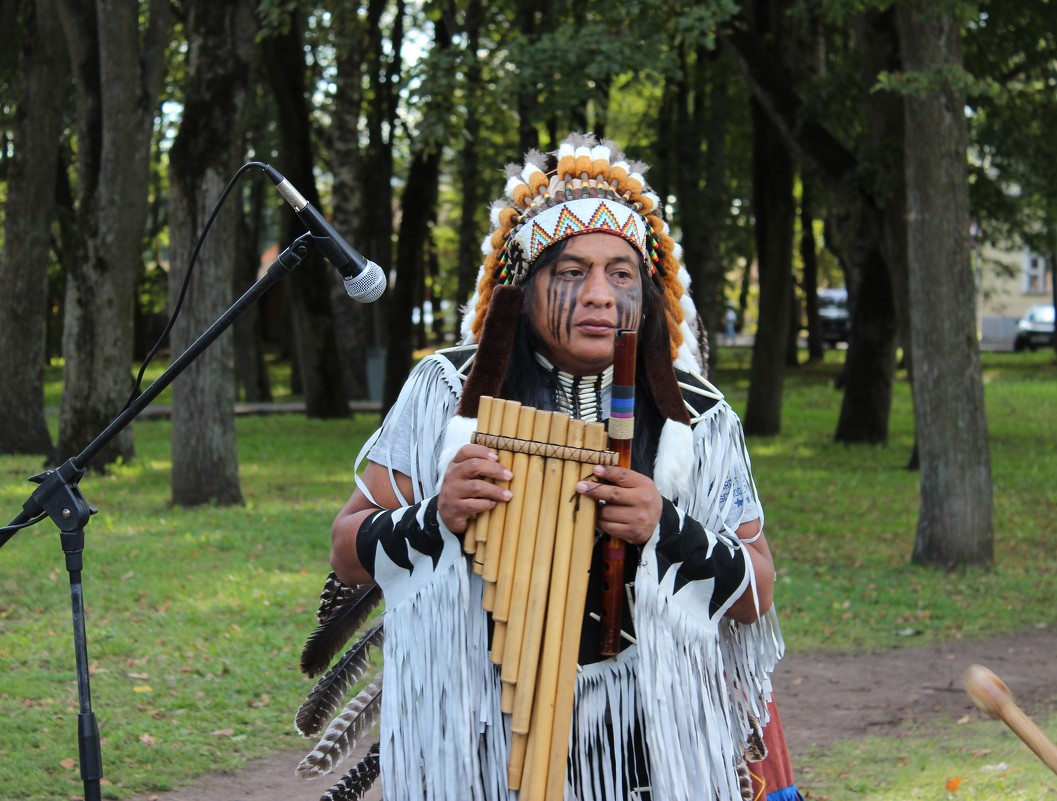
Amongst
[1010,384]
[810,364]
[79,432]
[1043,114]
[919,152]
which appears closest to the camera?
[919,152]

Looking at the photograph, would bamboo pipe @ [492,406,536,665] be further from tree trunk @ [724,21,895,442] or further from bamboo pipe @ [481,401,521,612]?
tree trunk @ [724,21,895,442]

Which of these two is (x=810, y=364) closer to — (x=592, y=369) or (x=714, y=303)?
(x=714, y=303)

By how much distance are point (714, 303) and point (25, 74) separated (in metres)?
9.13

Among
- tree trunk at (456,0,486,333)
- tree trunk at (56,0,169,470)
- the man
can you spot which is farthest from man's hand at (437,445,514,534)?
tree trunk at (56,0,169,470)

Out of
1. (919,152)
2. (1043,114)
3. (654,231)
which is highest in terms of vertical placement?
(1043,114)

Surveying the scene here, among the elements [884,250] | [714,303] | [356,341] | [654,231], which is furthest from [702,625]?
[356,341]

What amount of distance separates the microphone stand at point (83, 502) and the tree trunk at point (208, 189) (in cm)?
701

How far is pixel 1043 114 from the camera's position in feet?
42.2

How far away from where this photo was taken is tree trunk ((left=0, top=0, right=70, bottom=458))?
13.8 m

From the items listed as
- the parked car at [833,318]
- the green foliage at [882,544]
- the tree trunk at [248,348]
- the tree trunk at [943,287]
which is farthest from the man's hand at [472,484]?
the parked car at [833,318]

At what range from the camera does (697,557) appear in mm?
2549

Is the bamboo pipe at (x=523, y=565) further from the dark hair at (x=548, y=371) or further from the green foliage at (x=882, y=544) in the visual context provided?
the green foliage at (x=882, y=544)

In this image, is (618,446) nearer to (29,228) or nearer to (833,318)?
(29,228)

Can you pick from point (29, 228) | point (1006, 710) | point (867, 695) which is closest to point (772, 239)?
point (29, 228)
